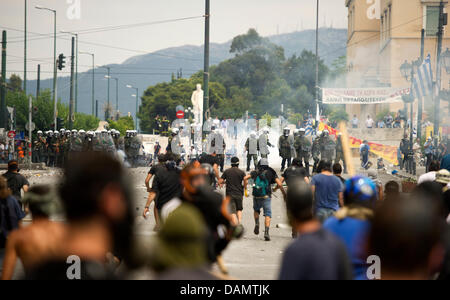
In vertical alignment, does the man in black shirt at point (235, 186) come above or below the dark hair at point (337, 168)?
below

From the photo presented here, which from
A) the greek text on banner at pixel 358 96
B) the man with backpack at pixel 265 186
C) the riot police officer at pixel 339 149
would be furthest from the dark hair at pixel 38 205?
the greek text on banner at pixel 358 96

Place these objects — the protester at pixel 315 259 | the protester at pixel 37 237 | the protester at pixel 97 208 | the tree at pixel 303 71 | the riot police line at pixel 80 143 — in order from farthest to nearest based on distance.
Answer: the tree at pixel 303 71 < the riot police line at pixel 80 143 < the protester at pixel 315 259 < the protester at pixel 37 237 < the protester at pixel 97 208

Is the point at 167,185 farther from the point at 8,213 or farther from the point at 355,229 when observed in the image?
the point at 355,229

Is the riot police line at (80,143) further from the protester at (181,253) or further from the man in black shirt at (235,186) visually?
the protester at (181,253)

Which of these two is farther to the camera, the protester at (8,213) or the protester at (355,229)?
the protester at (8,213)

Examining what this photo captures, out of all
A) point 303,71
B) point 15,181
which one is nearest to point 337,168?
point 15,181

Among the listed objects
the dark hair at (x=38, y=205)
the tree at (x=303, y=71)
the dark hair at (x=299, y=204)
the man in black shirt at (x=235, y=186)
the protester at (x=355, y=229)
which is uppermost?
the tree at (x=303, y=71)

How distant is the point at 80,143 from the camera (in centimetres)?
2869

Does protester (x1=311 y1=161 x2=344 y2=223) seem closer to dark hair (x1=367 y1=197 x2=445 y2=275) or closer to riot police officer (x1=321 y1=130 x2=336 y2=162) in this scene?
dark hair (x1=367 y1=197 x2=445 y2=275)

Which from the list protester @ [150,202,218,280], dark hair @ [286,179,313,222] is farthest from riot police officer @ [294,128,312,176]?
protester @ [150,202,218,280]

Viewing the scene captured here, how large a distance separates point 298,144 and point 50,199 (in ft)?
69.8

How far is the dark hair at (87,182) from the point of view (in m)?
2.55
